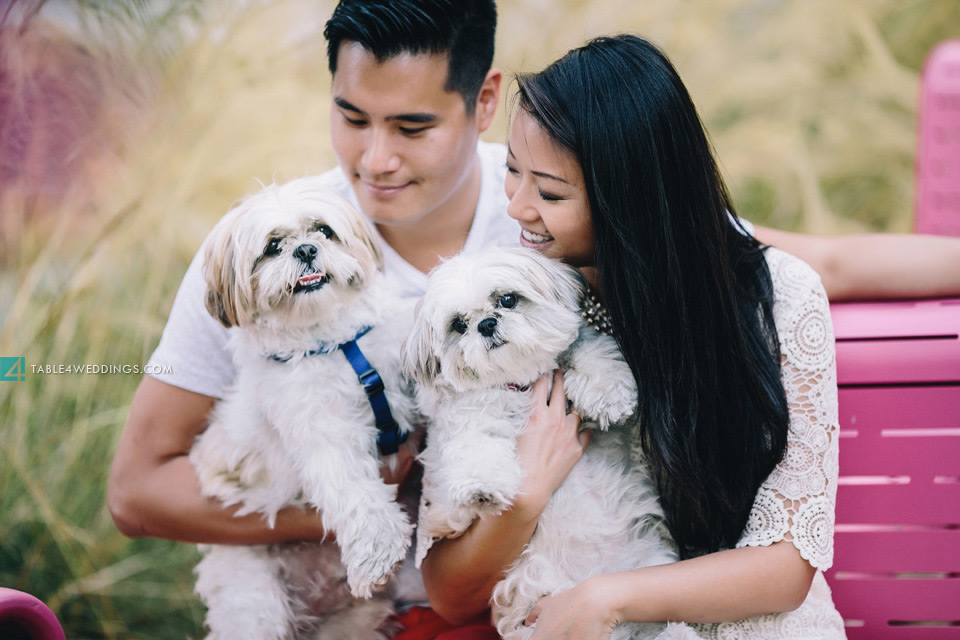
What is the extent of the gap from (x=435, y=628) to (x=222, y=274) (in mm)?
1200

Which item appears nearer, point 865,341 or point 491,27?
point 865,341

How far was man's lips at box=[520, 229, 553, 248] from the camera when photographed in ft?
6.19

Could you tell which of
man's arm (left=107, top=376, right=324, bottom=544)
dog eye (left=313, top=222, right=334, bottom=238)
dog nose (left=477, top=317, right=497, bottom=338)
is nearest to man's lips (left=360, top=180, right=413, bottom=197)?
dog eye (left=313, top=222, right=334, bottom=238)

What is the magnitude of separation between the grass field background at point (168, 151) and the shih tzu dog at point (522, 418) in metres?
1.96

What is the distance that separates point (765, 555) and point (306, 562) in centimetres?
134

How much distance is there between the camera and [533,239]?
1.91 meters

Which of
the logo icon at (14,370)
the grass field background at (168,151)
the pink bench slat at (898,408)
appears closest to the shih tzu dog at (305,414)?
the pink bench slat at (898,408)

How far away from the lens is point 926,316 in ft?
6.38

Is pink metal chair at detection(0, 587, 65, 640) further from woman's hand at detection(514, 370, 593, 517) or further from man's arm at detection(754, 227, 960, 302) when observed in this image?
man's arm at detection(754, 227, 960, 302)

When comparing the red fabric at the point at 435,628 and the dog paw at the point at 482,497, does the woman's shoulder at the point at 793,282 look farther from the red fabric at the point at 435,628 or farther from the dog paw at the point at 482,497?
the red fabric at the point at 435,628

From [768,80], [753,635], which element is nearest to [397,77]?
[753,635]

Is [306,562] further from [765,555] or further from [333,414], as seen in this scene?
[765,555]

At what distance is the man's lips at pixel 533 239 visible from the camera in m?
1.89

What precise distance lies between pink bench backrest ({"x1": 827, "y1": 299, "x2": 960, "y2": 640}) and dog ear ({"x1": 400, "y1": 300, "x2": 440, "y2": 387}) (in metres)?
1.15
